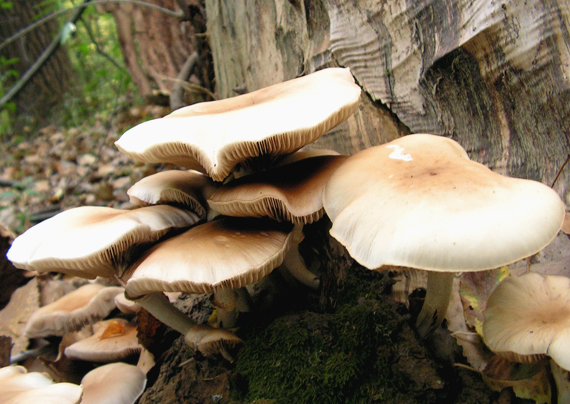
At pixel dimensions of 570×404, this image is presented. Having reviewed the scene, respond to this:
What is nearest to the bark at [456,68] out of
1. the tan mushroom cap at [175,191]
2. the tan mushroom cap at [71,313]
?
the tan mushroom cap at [175,191]

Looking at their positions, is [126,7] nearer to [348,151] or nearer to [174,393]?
[348,151]

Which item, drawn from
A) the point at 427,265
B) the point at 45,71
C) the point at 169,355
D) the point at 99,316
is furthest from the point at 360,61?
the point at 45,71

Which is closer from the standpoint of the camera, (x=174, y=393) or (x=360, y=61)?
(x=174, y=393)

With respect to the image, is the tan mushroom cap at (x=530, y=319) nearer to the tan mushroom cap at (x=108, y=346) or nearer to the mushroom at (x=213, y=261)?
the mushroom at (x=213, y=261)

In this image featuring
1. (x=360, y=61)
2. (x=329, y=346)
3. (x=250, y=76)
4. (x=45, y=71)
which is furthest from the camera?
(x=45, y=71)

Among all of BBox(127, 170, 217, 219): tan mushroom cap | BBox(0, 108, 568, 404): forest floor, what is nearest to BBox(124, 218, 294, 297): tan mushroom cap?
BBox(127, 170, 217, 219): tan mushroom cap

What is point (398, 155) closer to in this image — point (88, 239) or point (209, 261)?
point (209, 261)

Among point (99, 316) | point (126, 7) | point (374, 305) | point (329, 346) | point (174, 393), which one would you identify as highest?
point (126, 7)
